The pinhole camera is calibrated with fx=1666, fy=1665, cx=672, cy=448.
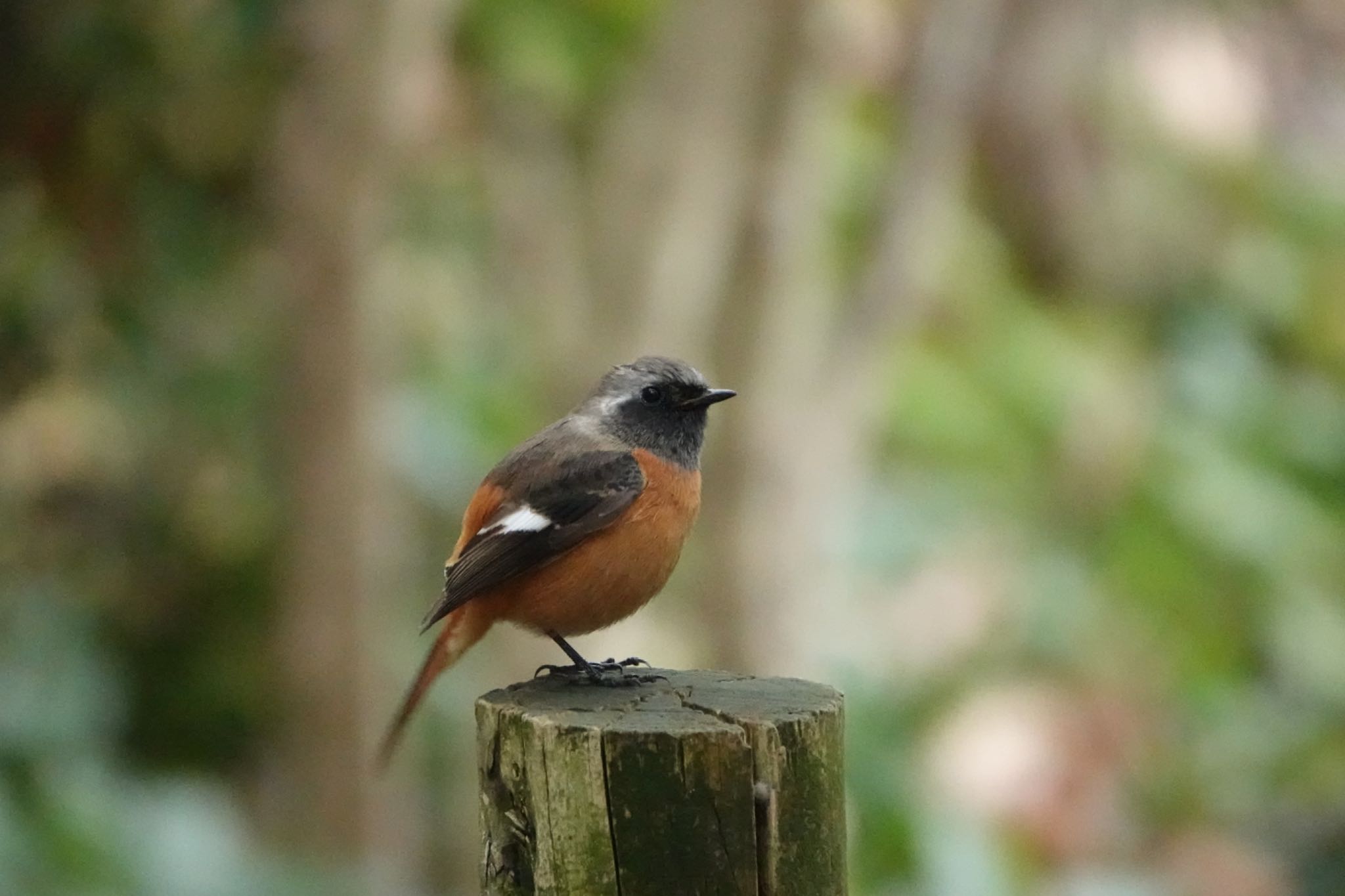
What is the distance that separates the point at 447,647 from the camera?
13.4 feet

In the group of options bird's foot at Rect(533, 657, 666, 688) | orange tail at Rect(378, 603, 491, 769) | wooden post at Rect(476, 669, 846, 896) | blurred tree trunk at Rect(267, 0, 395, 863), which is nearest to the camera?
wooden post at Rect(476, 669, 846, 896)

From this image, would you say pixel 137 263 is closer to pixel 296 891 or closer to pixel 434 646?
pixel 296 891

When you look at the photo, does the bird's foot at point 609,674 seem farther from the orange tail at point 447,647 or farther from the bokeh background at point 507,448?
the bokeh background at point 507,448

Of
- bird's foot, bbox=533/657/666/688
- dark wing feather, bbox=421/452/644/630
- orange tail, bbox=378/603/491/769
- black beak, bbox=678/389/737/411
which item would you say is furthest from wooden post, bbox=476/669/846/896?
black beak, bbox=678/389/737/411

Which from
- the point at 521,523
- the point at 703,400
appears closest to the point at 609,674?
the point at 521,523

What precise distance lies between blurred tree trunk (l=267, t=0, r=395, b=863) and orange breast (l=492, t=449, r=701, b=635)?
311 centimetres

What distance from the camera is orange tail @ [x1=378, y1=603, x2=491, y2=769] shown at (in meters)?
3.97

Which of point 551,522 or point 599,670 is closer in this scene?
point 599,670

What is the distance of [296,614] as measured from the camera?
23.5 ft

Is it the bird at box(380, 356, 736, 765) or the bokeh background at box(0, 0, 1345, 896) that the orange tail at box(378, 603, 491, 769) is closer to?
the bird at box(380, 356, 736, 765)

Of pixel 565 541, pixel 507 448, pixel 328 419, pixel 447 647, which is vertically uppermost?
pixel 328 419

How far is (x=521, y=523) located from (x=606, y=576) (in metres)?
0.24

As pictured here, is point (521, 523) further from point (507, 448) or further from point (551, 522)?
point (507, 448)

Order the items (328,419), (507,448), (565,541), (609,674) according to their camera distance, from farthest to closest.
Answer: (507,448)
(328,419)
(565,541)
(609,674)
